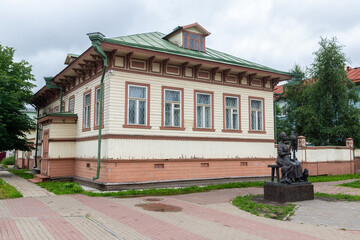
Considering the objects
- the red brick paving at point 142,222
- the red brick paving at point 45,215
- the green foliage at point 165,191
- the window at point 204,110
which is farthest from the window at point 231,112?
the red brick paving at point 45,215

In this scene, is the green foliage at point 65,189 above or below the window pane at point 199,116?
below

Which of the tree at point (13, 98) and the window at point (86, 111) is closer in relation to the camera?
the window at point (86, 111)

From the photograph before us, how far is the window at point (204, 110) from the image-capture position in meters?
16.7

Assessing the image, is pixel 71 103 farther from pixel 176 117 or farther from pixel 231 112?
pixel 231 112

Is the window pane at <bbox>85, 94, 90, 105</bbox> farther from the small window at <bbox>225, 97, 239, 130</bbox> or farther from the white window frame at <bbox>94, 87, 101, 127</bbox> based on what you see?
the small window at <bbox>225, 97, 239, 130</bbox>

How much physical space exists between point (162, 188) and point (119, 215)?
6.02 meters

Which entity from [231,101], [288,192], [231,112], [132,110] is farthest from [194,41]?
[288,192]

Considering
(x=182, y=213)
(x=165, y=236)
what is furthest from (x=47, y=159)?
(x=165, y=236)

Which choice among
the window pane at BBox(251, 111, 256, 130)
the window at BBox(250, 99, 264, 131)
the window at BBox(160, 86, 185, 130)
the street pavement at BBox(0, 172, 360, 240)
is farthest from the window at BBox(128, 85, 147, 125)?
the window pane at BBox(251, 111, 256, 130)

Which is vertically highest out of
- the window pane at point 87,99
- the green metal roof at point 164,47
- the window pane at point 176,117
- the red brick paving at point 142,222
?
the green metal roof at point 164,47

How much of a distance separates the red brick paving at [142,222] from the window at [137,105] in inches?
189

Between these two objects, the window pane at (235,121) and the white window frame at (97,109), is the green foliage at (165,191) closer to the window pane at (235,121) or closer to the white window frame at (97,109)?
the window pane at (235,121)

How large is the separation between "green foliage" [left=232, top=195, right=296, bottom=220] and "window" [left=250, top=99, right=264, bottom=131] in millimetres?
8138

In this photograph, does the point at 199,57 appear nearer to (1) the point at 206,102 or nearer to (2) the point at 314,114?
(1) the point at 206,102
